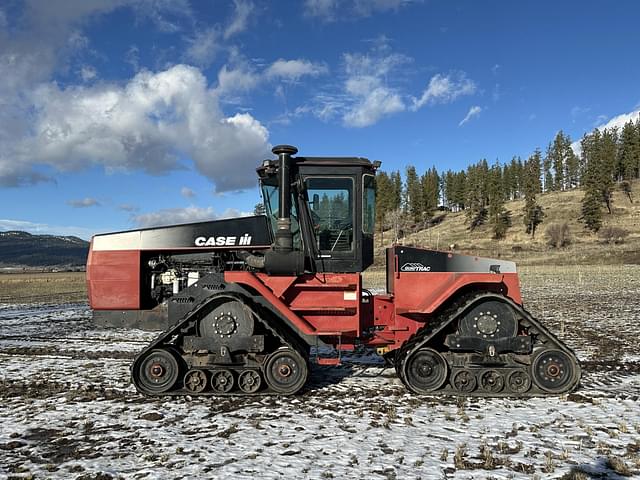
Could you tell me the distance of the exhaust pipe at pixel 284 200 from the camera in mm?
7430

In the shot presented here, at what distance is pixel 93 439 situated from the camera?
17.9 feet

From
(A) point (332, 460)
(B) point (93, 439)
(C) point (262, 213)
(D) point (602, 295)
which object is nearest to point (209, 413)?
(B) point (93, 439)

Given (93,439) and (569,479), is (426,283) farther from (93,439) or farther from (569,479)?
(93,439)

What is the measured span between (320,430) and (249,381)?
1850 mm

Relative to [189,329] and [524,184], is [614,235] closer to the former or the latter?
[524,184]

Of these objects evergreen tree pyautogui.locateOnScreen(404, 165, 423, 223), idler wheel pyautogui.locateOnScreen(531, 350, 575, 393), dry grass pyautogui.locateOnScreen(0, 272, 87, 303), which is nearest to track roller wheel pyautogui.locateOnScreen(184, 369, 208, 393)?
idler wheel pyautogui.locateOnScreen(531, 350, 575, 393)

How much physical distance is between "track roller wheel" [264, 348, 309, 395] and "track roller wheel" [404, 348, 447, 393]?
1.63 meters

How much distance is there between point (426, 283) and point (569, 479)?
3.75 m

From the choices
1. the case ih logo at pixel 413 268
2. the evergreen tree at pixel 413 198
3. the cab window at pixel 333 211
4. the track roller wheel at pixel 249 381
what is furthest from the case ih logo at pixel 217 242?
the evergreen tree at pixel 413 198

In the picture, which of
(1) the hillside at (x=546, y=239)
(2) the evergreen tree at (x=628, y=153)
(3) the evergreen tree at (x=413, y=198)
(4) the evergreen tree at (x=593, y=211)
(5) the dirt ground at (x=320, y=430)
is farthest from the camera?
(3) the evergreen tree at (x=413, y=198)

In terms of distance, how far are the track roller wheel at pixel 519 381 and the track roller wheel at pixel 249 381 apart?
153 inches

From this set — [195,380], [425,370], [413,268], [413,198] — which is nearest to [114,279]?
[195,380]

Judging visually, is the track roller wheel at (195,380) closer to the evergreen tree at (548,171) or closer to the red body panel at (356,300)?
the red body panel at (356,300)

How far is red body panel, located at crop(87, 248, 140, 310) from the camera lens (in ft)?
25.6
